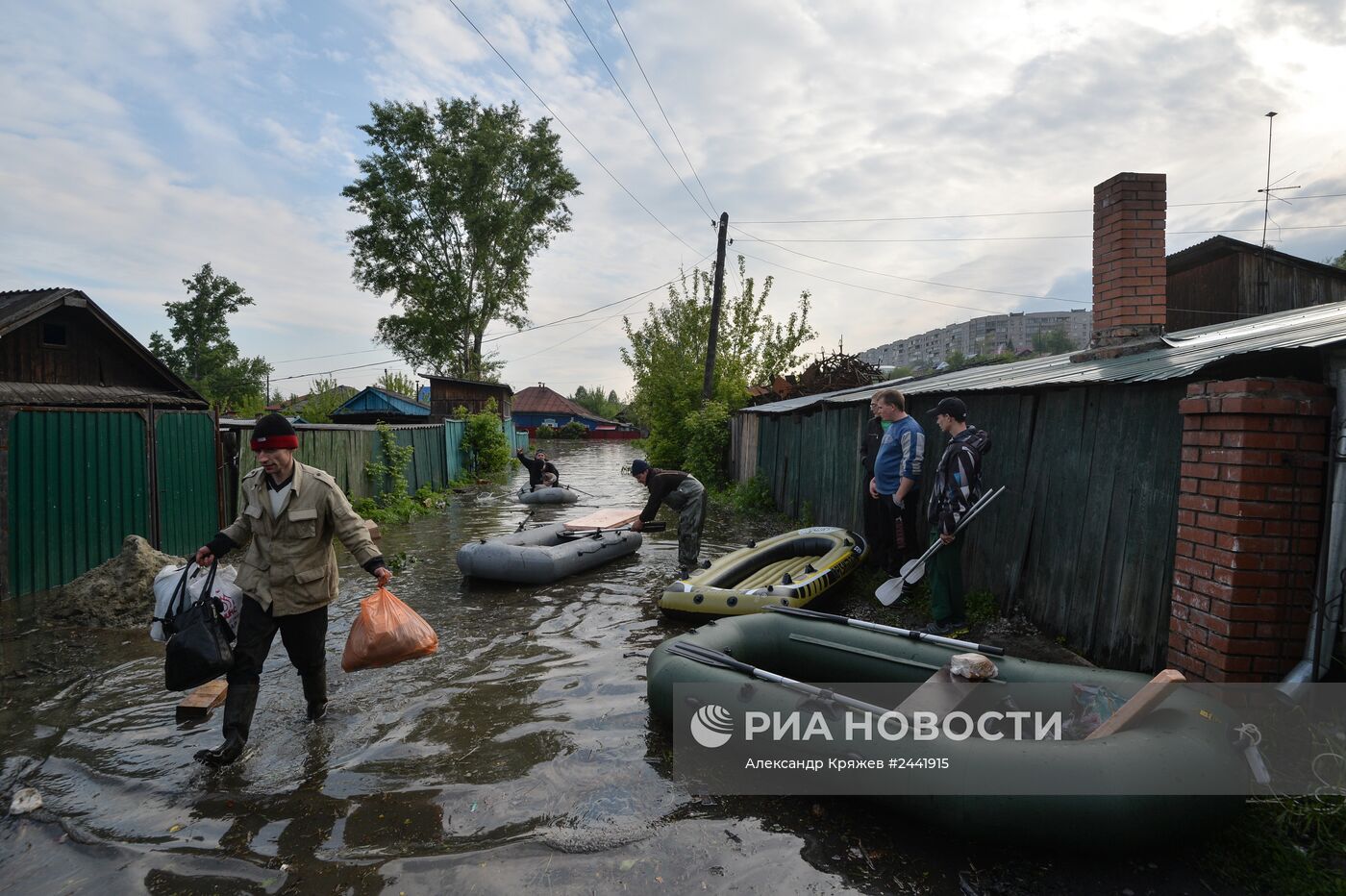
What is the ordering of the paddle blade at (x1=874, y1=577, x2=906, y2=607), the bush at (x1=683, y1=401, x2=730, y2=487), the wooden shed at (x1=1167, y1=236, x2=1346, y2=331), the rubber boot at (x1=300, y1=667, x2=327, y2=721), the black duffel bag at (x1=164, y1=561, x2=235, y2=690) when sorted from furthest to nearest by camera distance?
the bush at (x1=683, y1=401, x2=730, y2=487) < the wooden shed at (x1=1167, y1=236, x2=1346, y2=331) < the paddle blade at (x1=874, y1=577, x2=906, y2=607) < the rubber boot at (x1=300, y1=667, x2=327, y2=721) < the black duffel bag at (x1=164, y1=561, x2=235, y2=690)

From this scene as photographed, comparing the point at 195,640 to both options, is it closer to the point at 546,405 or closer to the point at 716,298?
the point at 716,298

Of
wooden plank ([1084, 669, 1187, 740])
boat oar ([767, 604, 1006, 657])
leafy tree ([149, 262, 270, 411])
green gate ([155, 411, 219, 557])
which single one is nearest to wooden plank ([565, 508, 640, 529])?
green gate ([155, 411, 219, 557])

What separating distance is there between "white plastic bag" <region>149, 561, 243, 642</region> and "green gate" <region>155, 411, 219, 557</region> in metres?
5.33

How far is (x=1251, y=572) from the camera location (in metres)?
3.22

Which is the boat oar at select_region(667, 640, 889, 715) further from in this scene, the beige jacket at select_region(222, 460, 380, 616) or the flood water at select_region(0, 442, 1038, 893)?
the beige jacket at select_region(222, 460, 380, 616)

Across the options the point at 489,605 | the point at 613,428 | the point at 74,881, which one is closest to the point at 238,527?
the point at 74,881

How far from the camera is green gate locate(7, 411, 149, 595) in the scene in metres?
6.62

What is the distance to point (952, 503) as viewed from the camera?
5145 mm

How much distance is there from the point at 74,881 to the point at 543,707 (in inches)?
91.7

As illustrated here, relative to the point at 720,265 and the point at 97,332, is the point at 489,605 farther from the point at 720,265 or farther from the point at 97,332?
the point at 720,265

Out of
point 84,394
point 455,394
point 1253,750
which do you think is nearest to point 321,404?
point 455,394

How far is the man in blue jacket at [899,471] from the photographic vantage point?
5902mm

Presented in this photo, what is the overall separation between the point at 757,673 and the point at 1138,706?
5.46ft

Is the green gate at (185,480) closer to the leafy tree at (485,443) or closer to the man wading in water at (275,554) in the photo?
the man wading in water at (275,554)
